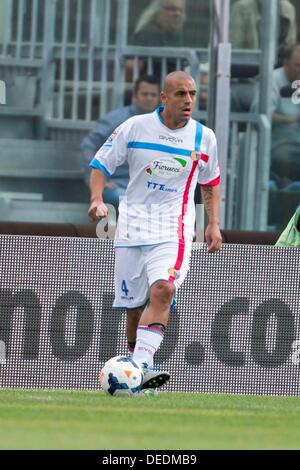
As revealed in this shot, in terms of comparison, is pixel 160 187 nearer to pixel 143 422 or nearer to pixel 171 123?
pixel 171 123

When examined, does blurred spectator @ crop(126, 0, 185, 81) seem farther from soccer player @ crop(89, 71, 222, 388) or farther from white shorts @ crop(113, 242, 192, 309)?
white shorts @ crop(113, 242, 192, 309)

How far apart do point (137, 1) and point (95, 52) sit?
584 mm

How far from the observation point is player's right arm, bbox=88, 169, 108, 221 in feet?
32.9

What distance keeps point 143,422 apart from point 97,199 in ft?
7.36

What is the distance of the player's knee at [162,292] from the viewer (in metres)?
10.1

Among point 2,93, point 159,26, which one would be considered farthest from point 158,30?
point 2,93

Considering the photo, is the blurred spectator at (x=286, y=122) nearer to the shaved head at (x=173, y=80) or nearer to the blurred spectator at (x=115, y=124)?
the blurred spectator at (x=115, y=124)

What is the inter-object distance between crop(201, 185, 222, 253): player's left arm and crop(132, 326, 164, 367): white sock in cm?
69

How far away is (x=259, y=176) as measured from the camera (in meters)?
14.6

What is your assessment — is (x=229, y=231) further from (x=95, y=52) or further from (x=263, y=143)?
(x=95, y=52)

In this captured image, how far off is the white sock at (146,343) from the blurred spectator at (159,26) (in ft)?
15.7

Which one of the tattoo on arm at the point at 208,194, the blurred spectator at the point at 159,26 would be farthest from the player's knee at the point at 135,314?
the blurred spectator at the point at 159,26

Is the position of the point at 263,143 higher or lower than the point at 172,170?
higher
